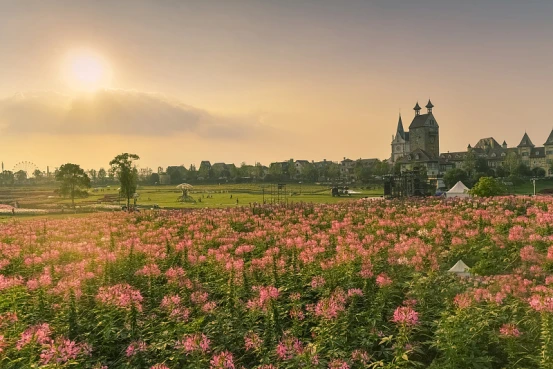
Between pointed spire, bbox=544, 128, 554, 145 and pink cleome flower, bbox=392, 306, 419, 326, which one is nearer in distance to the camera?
pink cleome flower, bbox=392, 306, 419, 326

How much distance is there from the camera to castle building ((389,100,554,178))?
411ft

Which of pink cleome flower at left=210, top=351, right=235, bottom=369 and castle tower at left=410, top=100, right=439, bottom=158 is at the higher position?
castle tower at left=410, top=100, right=439, bottom=158

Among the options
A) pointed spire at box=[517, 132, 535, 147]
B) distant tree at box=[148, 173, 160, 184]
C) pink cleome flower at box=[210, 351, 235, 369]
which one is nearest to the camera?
pink cleome flower at box=[210, 351, 235, 369]

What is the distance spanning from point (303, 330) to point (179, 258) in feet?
14.5

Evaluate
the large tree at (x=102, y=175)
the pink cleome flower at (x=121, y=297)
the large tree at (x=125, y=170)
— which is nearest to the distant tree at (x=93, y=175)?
the large tree at (x=102, y=175)

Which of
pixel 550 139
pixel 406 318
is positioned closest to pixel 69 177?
pixel 406 318

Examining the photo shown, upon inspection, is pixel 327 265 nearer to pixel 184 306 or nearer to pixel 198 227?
pixel 184 306

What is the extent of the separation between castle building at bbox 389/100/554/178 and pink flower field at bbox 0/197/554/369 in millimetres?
119889

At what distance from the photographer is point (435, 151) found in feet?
458

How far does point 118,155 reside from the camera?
45750 millimetres

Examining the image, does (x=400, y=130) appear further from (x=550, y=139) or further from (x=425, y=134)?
(x=550, y=139)

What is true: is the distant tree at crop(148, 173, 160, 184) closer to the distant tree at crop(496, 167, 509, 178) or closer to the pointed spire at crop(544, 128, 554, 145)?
the distant tree at crop(496, 167, 509, 178)

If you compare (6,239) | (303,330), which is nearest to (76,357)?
(303,330)

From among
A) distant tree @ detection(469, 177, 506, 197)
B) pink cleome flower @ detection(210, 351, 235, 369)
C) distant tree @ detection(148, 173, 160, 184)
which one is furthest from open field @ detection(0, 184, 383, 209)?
distant tree @ detection(148, 173, 160, 184)
